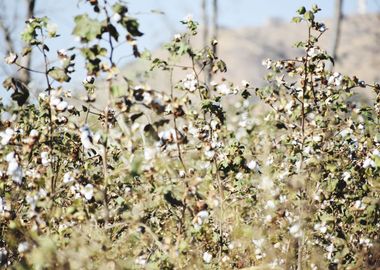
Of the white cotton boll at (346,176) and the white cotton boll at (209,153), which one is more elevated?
the white cotton boll at (209,153)

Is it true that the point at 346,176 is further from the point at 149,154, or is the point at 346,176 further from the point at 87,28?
the point at 87,28

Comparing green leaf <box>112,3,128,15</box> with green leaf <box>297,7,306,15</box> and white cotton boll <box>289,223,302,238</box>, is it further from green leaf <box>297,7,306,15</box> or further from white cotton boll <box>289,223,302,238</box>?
white cotton boll <box>289,223,302,238</box>

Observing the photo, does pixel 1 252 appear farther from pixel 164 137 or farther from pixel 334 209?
pixel 334 209

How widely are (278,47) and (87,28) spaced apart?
4168 centimetres

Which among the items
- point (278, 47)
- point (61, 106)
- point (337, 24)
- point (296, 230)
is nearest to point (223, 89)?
point (296, 230)

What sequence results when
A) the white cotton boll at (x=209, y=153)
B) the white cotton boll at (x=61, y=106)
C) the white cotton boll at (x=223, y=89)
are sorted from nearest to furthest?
the white cotton boll at (x=61, y=106)
the white cotton boll at (x=209, y=153)
the white cotton boll at (x=223, y=89)

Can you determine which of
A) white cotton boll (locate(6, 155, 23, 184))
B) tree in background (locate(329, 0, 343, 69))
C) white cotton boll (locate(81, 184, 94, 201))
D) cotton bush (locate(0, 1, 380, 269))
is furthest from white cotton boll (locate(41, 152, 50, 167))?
tree in background (locate(329, 0, 343, 69))

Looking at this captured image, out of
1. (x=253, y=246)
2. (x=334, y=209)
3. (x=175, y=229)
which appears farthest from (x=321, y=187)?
Result: (x=175, y=229)

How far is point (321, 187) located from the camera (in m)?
3.02

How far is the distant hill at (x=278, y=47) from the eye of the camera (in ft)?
114

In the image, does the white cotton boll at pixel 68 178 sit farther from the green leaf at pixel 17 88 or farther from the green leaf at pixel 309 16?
the green leaf at pixel 309 16

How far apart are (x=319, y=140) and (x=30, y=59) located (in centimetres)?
895

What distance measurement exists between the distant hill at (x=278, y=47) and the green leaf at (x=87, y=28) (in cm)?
3138

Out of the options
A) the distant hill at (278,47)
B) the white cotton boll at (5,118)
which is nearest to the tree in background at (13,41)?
the white cotton boll at (5,118)
